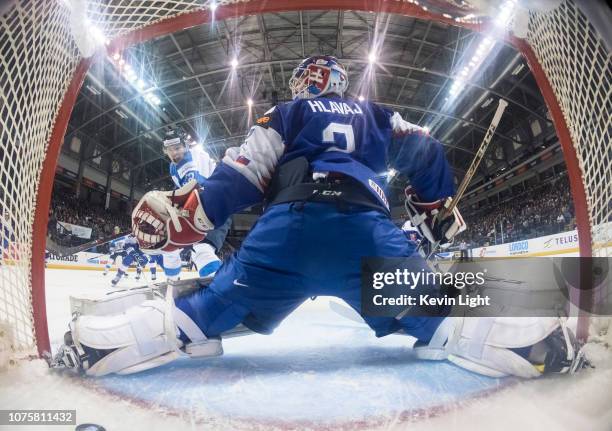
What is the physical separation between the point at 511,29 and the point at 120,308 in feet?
3.70

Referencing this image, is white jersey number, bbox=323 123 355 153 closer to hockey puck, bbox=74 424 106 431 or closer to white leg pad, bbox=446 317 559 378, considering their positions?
white leg pad, bbox=446 317 559 378

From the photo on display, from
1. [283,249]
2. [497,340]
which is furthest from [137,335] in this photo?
[497,340]

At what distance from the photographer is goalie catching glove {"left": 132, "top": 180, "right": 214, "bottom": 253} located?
2.32 feet

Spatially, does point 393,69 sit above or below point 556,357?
above

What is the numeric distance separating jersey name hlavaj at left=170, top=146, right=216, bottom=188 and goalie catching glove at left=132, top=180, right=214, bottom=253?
3.26 ft

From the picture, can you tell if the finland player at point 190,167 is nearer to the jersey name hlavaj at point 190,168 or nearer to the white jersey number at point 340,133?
the jersey name hlavaj at point 190,168

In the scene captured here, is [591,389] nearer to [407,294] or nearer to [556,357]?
[556,357]

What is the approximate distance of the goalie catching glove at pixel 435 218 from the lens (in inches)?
37.2

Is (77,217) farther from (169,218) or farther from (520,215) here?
(520,215)

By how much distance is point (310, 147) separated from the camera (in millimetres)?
772

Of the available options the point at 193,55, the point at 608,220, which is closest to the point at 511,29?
the point at 608,220

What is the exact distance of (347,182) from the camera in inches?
28.4

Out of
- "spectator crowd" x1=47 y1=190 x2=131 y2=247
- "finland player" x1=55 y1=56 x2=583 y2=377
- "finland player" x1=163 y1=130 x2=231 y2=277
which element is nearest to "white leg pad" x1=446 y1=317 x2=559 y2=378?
"finland player" x1=55 y1=56 x2=583 y2=377

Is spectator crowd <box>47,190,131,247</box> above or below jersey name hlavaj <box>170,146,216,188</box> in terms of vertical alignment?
above
